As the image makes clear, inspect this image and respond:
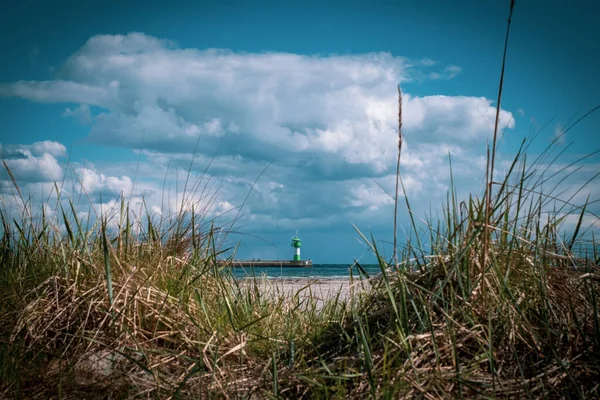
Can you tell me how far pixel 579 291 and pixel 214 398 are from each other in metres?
1.57

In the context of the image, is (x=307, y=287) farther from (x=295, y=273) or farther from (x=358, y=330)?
(x=295, y=273)

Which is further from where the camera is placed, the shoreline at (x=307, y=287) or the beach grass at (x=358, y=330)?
the shoreline at (x=307, y=287)

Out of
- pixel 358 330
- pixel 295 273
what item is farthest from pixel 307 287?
pixel 295 273

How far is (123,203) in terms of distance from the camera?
11.0ft

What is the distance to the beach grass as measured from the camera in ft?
5.76

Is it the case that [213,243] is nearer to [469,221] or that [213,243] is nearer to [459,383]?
[469,221]

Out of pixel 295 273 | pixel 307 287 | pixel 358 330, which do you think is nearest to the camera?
Answer: pixel 358 330

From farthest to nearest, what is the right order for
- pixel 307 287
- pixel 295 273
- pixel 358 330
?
pixel 295 273
pixel 307 287
pixel 358 330

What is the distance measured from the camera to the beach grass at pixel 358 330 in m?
A: 1.76

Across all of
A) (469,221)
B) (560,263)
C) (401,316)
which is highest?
(469,221)

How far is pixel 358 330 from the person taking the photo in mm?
2232

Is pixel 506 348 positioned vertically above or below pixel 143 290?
below

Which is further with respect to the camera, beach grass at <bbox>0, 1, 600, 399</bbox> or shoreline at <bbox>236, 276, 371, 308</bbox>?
shoreline at <bbox>236, 276, 371, 308</bbox>

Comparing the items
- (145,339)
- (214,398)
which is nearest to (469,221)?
(214,398)
